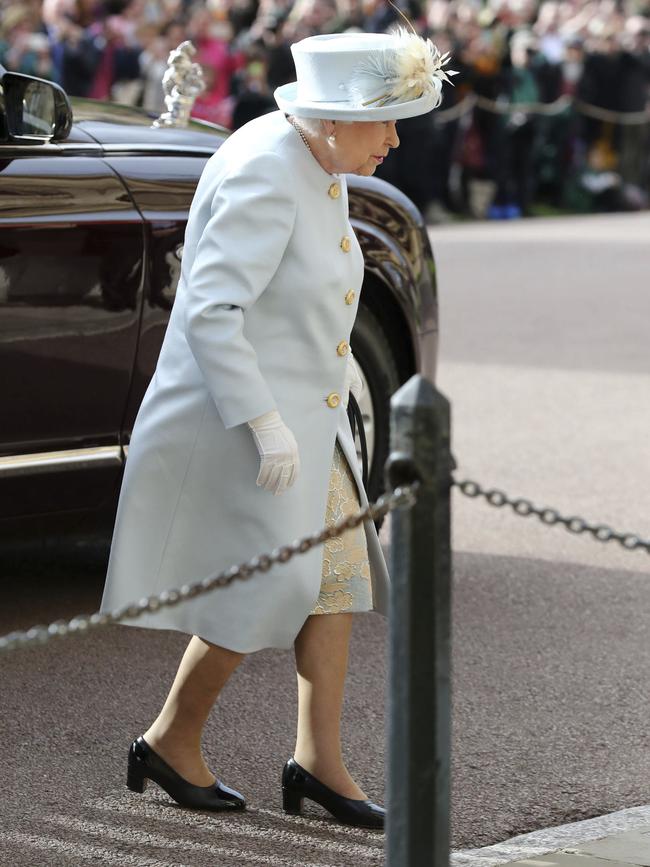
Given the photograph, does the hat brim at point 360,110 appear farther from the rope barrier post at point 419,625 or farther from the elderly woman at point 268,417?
the rope barrier post at point 419,625

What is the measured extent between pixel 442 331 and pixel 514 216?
8.03 metres

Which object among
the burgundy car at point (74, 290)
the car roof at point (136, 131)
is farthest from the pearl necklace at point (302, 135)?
the car roof at point (136, 131)

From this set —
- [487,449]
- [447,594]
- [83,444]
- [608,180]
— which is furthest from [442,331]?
[608,180]

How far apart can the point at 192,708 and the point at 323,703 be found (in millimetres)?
274

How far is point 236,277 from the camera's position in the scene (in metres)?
3.51

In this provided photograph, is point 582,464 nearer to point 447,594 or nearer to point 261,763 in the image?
point 261,763

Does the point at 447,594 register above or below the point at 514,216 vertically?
above

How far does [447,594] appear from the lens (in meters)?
2.79

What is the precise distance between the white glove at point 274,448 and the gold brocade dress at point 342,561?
0.26 metres

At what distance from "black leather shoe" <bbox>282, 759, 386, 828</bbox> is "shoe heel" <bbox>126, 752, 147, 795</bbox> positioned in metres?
0.30

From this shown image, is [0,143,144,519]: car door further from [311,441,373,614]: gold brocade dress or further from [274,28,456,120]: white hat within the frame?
[274,28,456,120]: white hat

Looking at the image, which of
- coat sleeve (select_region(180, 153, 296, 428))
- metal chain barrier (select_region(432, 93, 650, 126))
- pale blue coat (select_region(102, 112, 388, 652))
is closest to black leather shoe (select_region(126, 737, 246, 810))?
pale blue coat (select_region(102, 112, 388, 652))

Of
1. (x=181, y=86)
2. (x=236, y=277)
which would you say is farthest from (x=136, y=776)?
(x=181, y=86)

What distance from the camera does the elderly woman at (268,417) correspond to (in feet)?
11.6
